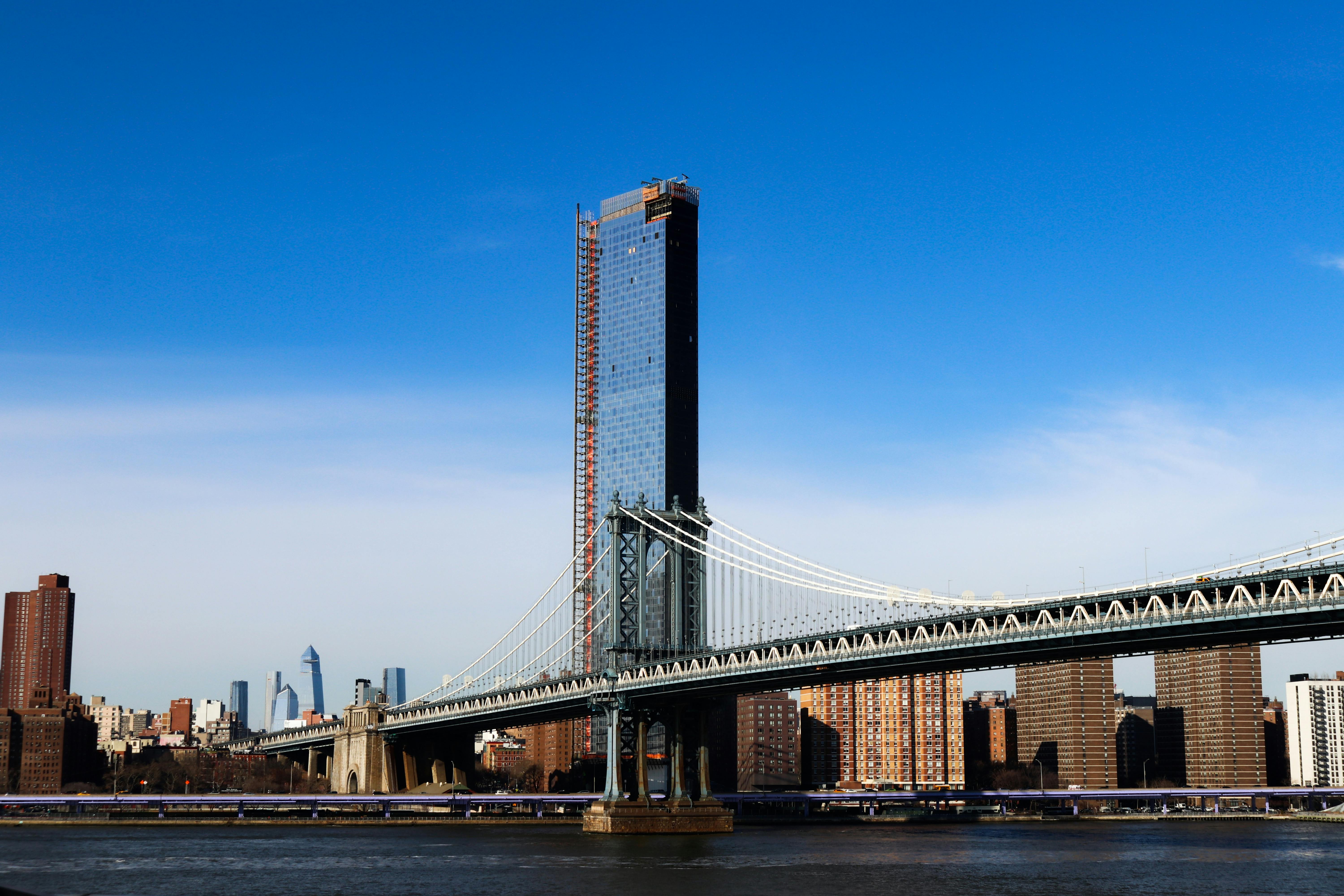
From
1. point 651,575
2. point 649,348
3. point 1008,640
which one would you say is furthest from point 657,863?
point 649,348

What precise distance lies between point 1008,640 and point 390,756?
94581mm

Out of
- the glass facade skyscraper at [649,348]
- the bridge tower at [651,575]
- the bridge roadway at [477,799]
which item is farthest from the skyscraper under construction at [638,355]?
the bridge tower at [651,575]

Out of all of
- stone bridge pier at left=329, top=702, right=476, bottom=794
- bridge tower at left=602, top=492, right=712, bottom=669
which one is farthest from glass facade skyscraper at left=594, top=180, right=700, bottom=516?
bridge tower at left=602, top=492, right=712, bottom=669

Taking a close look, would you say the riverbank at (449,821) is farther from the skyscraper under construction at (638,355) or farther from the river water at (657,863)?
the skyscraper under construction at (638,355)

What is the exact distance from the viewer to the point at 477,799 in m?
A: 142

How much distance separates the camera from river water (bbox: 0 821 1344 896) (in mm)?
61188

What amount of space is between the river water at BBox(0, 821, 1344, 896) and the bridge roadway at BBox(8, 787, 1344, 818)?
808 inches

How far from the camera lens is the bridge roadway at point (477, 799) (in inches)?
5468

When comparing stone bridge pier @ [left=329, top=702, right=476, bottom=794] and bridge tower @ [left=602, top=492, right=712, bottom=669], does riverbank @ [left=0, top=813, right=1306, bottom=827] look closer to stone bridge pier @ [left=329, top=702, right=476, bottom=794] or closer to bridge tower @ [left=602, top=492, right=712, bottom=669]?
stone bridge pier @ [left=329, top=702, right=476, bottom=794]

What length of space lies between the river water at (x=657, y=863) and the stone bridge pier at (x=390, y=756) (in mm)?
33063

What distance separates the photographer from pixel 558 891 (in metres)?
58.3

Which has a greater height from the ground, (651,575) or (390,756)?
(651,575)

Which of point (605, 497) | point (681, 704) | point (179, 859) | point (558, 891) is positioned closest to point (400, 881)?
point (558, 891)

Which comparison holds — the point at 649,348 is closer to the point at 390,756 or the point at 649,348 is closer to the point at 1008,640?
the point at 390,756
